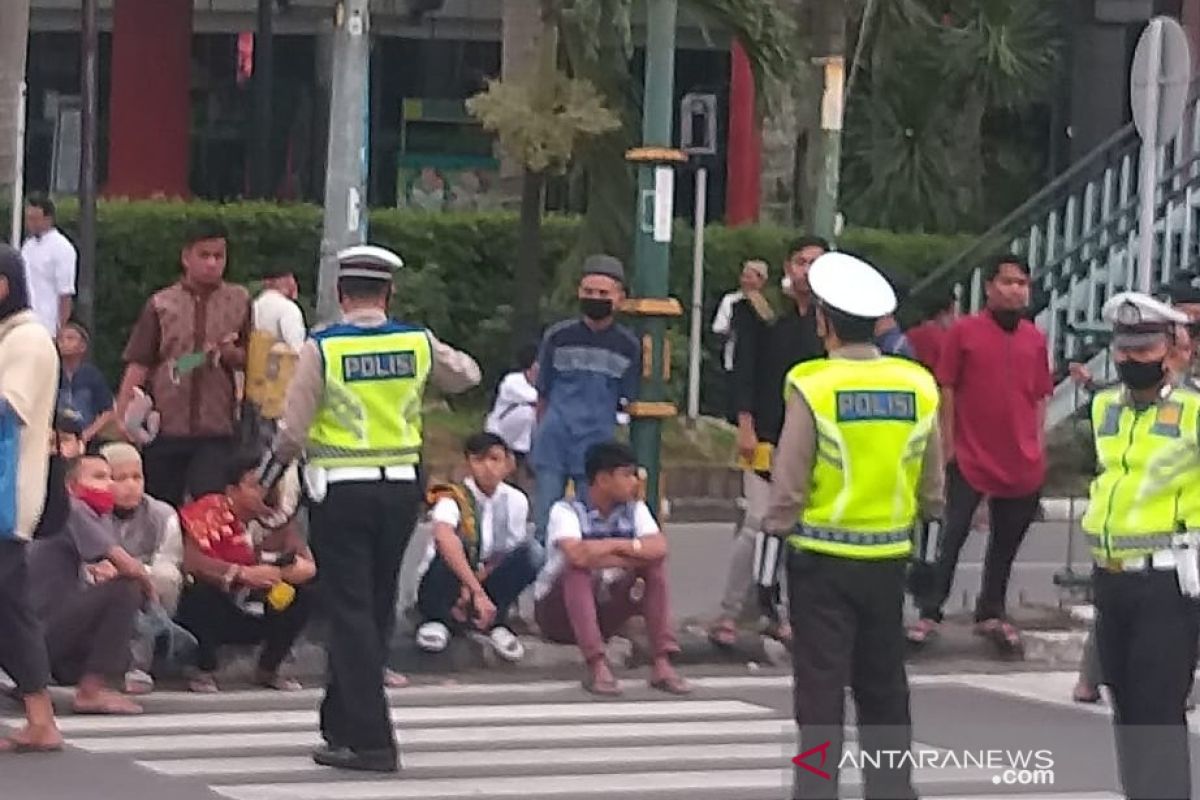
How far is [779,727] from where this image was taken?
10.8 m

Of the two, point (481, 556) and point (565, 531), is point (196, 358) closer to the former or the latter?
point (481, 556)

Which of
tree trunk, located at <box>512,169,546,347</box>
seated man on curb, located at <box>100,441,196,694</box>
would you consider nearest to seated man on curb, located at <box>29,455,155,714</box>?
seated man on curb, located at <box>100,441,196,694</box>

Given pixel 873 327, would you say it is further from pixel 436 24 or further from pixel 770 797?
pixel 436 24

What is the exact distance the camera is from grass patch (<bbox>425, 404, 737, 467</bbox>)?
761 inches

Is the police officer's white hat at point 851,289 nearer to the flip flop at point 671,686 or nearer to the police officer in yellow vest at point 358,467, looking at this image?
the police officer in yellow vest at point 358,467

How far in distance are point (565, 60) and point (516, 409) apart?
518 cm

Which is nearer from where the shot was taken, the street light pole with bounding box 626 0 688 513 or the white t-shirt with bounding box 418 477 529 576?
the white t-shirt with bounding box 418 477 529 576

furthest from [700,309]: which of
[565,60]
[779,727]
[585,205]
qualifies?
[779,727]

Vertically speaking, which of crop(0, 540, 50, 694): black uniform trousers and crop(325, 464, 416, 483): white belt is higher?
crop(325, 464, 416, 483): white belt

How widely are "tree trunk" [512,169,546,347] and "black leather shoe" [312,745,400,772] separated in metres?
11.7

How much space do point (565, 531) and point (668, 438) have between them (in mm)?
8919

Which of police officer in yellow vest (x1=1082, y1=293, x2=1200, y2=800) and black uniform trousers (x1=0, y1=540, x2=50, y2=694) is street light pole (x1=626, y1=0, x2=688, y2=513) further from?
police officer in yellow vest (x1=1082, y1=293, x2=1200, y2=800)

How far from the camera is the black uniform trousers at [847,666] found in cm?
794

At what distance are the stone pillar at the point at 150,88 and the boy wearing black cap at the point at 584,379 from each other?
17.8 metres
